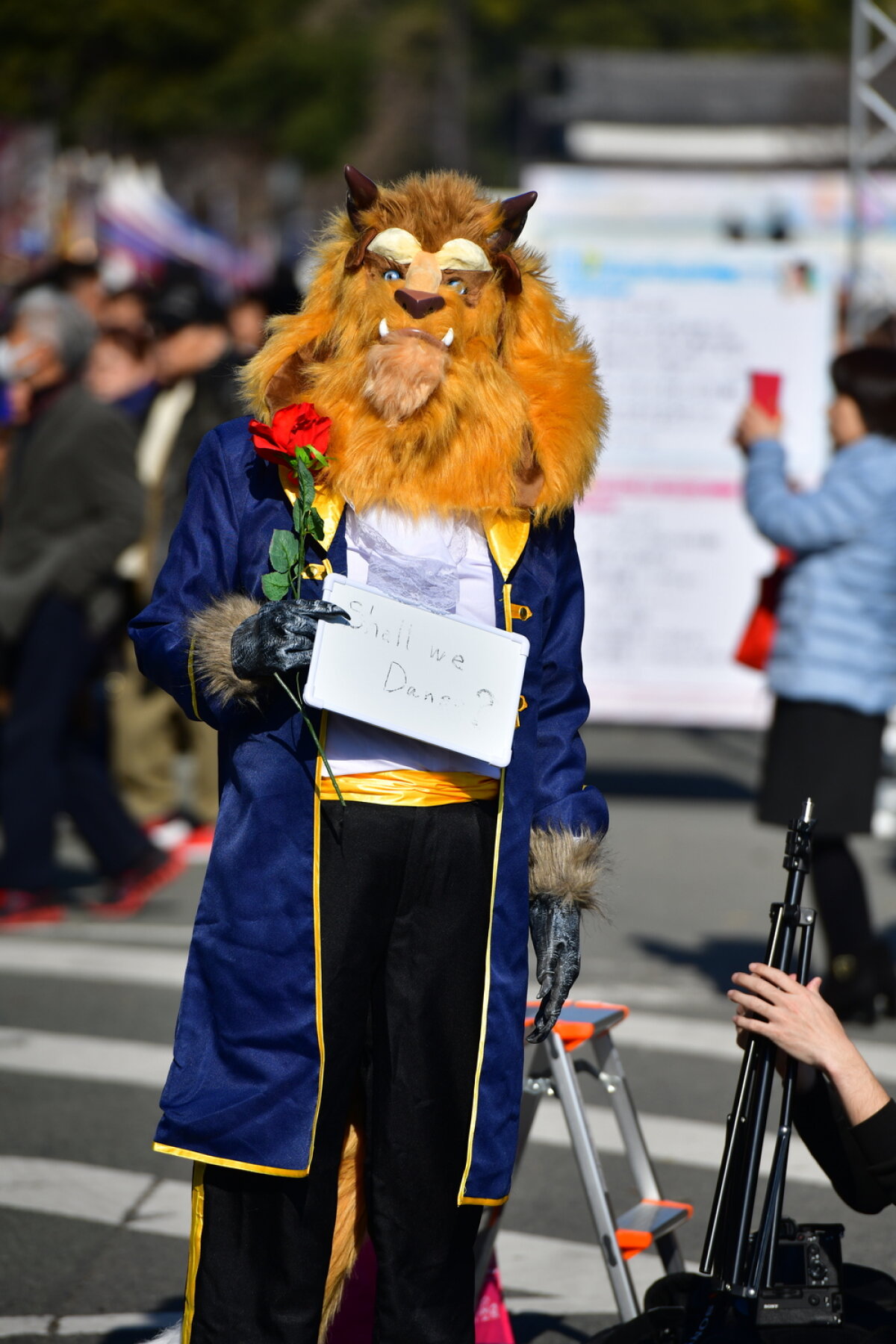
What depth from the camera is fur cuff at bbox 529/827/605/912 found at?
270 cm

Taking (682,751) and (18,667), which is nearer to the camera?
(18,667)

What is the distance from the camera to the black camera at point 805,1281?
2652mm

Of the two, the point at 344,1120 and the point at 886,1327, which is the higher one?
the point at 344,1120

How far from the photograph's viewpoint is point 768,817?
18.4ft

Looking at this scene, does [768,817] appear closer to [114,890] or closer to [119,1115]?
[119,1115]

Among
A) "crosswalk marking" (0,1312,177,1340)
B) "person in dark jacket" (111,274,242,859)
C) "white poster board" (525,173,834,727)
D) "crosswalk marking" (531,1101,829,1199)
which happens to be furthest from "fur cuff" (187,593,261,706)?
"white poster board" (525,173,834,727)

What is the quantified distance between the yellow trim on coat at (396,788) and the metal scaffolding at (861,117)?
6626 mm

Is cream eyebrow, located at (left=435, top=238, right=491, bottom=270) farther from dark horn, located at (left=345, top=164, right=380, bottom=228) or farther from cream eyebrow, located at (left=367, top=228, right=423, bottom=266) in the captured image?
dark horn, located at (left=345, top=164, right=380, bottom=228)

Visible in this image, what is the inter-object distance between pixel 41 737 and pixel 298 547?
422 centimetres

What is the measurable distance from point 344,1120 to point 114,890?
451 centimetres

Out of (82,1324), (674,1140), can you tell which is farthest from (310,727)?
(674,1140)

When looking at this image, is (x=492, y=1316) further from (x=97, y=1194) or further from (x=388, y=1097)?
(x=97, y=1194)

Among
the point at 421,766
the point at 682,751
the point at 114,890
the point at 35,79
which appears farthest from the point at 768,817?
the point at 35,79

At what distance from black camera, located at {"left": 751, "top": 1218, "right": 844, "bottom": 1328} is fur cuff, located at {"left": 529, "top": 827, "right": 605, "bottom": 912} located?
0.60 meters
